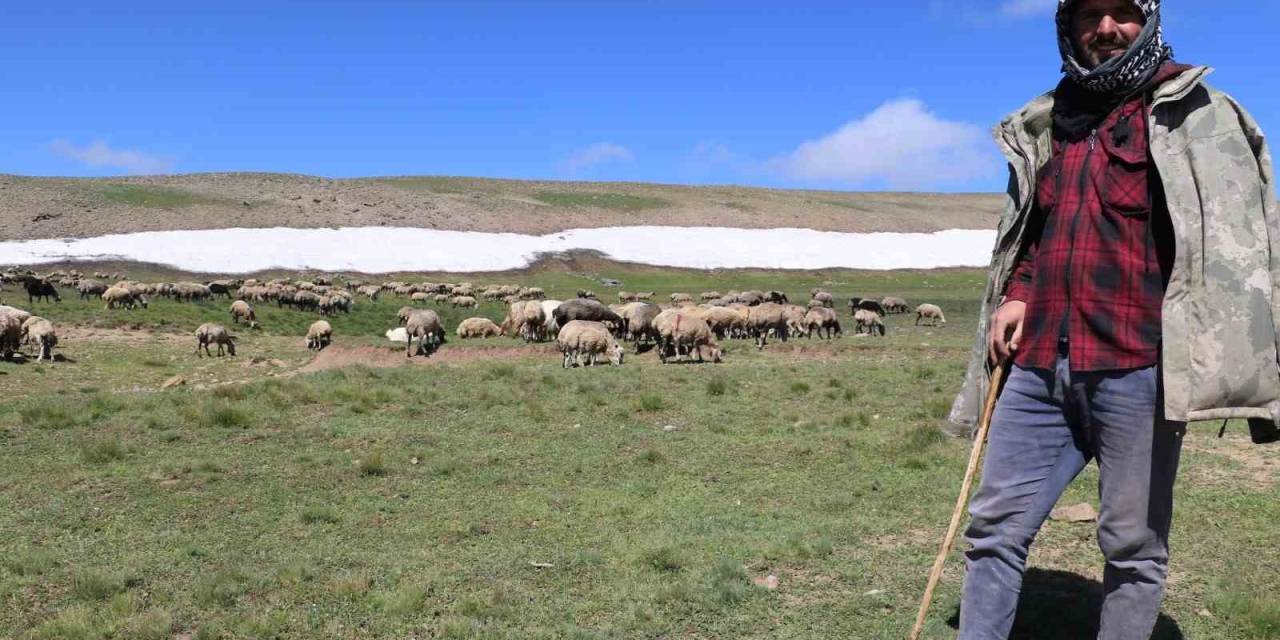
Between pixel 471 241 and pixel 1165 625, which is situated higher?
pixel 471 241

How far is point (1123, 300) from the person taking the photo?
10.8ft

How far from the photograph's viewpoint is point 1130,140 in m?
A: 3.38

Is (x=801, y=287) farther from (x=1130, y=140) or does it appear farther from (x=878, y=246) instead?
(x=1130, y=140)

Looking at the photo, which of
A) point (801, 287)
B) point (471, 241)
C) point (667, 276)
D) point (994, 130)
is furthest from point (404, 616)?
point (471, 241)

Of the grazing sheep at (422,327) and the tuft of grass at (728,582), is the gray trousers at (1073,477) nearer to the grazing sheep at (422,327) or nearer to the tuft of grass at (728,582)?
the tuft of grass at (728,582)

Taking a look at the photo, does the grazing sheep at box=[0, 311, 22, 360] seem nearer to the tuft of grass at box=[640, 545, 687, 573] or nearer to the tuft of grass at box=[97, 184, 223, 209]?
the tuft of grass at box=[640, 545, 687, 573]

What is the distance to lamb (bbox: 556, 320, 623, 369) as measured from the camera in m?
23.2

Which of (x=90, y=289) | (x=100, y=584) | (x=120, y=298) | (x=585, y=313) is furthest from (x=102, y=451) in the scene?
(x=90, y=289)

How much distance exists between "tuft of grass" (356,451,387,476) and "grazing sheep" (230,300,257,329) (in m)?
26.4

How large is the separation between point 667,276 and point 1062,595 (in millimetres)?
61537

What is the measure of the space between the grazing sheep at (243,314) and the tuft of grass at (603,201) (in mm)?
58362

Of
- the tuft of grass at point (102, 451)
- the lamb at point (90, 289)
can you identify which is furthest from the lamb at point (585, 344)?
the lamb at point (90, 289)

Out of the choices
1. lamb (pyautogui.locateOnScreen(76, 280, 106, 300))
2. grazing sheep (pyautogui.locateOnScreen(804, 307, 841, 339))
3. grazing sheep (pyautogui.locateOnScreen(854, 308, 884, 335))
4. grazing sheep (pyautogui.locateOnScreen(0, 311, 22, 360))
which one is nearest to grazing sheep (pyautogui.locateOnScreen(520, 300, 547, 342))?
grazing sheep (pyautogui.locateOnScreen(804, 307, 841, 339))

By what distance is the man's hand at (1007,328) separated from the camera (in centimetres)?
364
